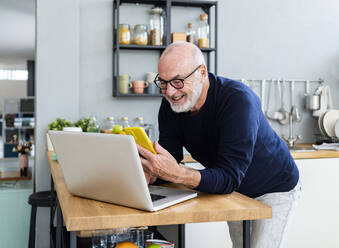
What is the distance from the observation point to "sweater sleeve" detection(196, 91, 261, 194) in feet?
4.42

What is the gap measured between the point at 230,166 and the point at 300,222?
5.98ft

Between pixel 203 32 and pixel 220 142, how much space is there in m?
2.13

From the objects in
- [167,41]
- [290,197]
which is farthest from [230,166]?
[167,41]

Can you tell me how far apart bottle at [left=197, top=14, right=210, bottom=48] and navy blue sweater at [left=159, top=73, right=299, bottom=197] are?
5.66 ft

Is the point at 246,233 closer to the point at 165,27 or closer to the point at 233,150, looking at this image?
the point at 233,150

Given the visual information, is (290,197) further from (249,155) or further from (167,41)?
(167,41)

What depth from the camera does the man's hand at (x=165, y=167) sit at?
4.13 feet

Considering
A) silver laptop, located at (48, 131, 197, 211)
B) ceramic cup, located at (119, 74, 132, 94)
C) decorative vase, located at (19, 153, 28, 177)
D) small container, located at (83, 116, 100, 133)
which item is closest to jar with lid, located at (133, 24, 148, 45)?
ceramic cup, located at (119, 74, 132, 94)

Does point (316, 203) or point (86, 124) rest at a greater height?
point (86, 124)

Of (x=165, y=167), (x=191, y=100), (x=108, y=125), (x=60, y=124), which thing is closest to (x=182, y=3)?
(x=108, y=125)

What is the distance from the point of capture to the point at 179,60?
144 cm

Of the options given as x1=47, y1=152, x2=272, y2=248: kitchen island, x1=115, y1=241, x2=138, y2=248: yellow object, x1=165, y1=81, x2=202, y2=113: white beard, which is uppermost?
x1=165, y1=81, x2=202, y2=113: white beard

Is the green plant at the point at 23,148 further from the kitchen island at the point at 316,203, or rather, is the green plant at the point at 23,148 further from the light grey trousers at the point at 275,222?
the light grey trousers at the point at 275,222

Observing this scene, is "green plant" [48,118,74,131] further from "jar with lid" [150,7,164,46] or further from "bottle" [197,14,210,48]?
"bottle" [197,14,210,48]
